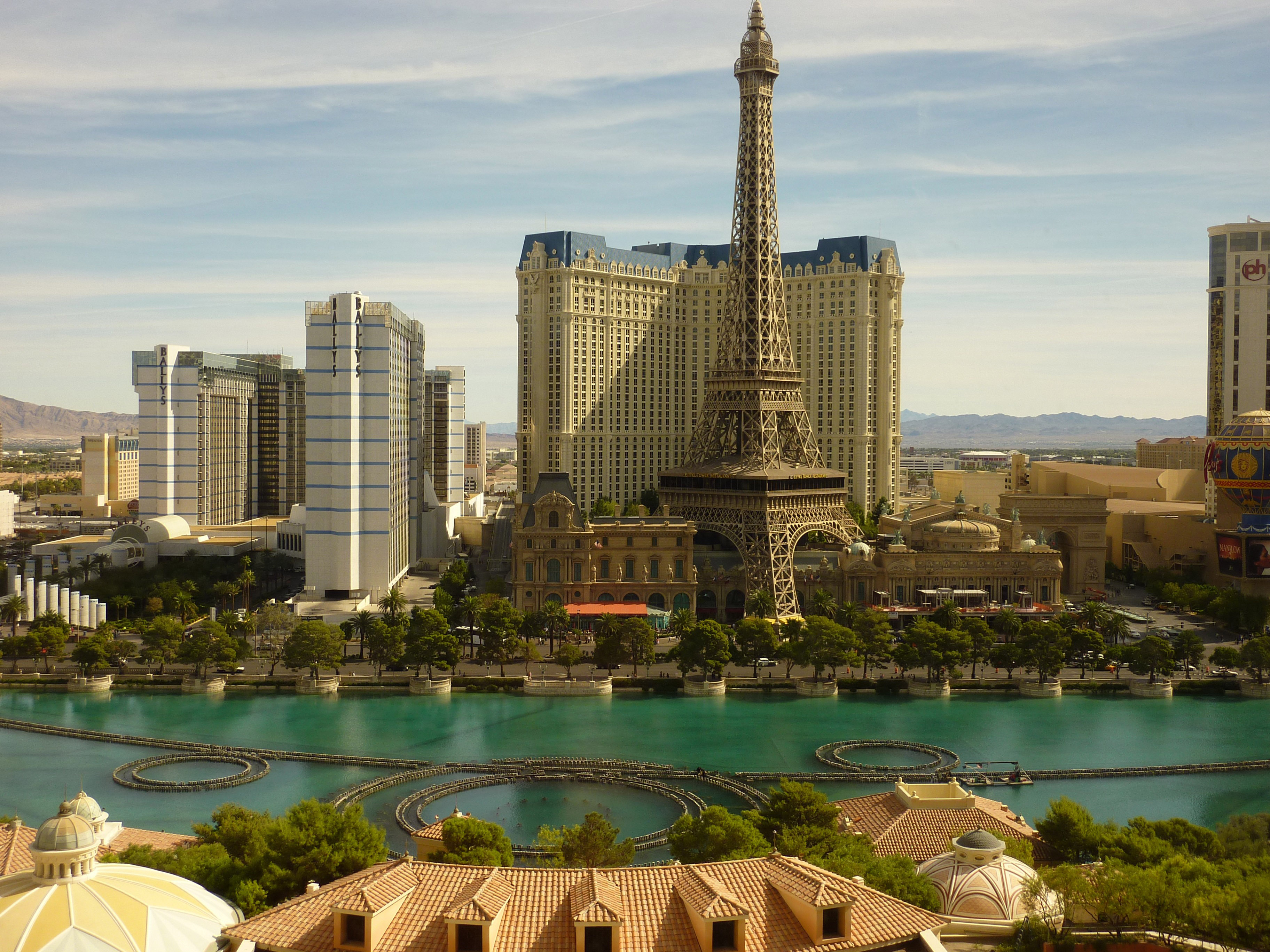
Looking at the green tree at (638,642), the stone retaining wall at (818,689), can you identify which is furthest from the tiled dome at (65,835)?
the stone retaining wall at (818,689)

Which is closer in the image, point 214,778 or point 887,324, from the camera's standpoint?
point 214,778

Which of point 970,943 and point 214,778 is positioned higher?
point 970,943

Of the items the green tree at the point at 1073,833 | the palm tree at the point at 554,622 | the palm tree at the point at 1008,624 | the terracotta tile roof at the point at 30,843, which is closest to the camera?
the terracotta tile roof at the point at 30,843

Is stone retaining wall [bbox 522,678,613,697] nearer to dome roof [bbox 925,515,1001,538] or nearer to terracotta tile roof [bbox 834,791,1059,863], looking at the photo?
terracotta tile roof [bbox 834,791,1059,863]

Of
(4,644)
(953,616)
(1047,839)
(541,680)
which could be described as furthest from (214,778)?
(953,616)

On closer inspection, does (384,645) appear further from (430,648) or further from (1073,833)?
(1073,833)

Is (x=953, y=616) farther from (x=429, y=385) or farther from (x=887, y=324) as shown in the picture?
(x=429, y=385)

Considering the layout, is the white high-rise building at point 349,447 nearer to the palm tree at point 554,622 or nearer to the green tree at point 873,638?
the palm tree at point 554,622

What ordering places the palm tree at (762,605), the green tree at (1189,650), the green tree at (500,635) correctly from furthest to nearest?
the palm tree at (762,605) → the green tree at (1189,650) → the green tree at (500,635)
